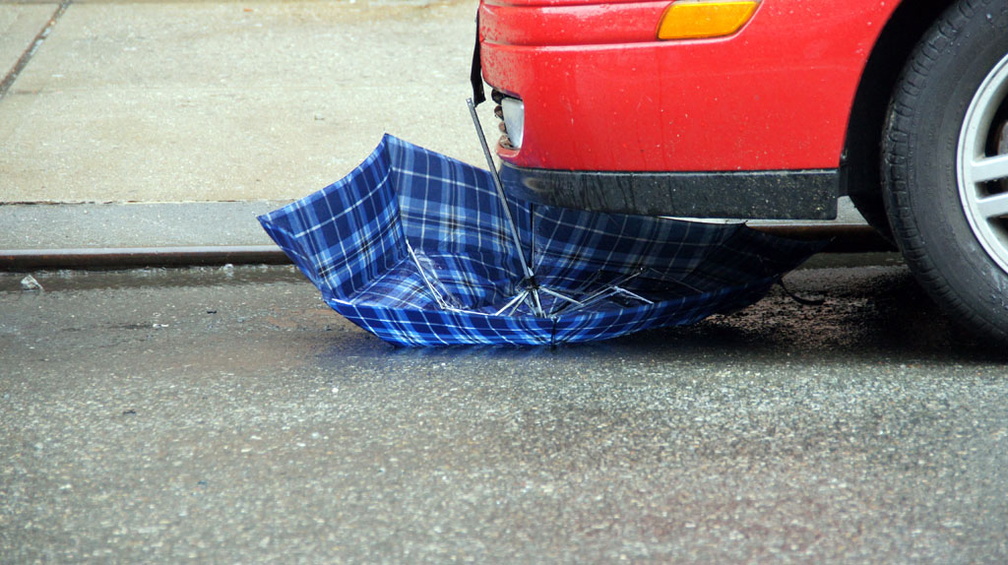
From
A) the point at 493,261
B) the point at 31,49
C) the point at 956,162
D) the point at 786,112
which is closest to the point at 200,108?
the point at 31,49

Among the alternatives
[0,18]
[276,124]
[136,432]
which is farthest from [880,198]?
[0,18]

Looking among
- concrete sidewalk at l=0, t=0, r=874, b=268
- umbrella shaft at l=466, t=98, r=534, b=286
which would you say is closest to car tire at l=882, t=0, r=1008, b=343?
umbrella shaft at l=466, t=98, r=534, b=286

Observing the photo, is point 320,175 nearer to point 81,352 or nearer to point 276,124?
point 276,124

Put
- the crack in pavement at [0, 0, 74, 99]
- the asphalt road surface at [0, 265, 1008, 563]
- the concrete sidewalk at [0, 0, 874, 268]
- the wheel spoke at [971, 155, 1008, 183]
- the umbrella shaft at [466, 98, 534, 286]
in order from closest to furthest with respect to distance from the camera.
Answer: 1. the asphalt road surface at [0, 265, 1008, 563]
2. the wheel spoke at [971, 155, 1008, 183]
3. the umbrella shaft at [466, 98, 534, 286]
4. the concrete sidewalk at [0, 0, 874, 268]
5. the crack in pavement at [0, 0, 74, 99]

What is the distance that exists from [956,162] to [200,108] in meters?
4.22

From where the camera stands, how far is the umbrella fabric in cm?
318

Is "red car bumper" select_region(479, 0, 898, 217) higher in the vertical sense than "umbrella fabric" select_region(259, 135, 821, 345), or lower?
higher

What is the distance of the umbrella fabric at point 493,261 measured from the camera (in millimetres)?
3182

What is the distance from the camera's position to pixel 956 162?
9.33 feet

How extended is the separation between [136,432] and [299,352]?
27.5 inches

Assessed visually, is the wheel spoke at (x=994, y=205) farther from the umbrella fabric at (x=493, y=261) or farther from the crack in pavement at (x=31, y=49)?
the crack in pavement at (x=31, y=49)

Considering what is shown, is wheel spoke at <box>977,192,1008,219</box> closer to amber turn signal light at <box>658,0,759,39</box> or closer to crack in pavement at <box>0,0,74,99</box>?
amber turn signal light at <box>658,0,759,39</box>

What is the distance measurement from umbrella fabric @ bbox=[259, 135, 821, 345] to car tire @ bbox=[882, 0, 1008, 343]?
0.61m

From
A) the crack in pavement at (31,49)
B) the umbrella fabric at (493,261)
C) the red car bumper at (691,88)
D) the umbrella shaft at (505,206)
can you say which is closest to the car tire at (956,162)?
the red car bumper at (691,88)
